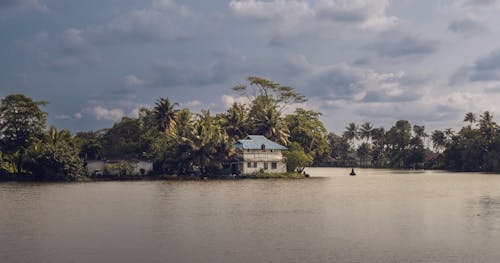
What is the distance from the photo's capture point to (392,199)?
41562 millimetres

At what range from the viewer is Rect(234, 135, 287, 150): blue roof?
77.0 metres

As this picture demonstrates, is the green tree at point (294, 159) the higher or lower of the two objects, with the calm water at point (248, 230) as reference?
higher

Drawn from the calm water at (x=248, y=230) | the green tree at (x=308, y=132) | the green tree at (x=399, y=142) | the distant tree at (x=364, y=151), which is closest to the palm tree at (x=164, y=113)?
the green tree at (x=308, y=132)

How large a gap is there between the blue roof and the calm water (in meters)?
36.4

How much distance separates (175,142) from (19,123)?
22.3 metres

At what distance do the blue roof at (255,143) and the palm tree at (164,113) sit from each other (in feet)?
41.0

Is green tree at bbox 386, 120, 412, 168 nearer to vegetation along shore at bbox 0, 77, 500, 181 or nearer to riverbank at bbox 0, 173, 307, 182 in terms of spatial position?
vegetation along shore at bbox 0, 77, 500, 181

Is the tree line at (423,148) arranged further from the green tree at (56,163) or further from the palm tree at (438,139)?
the green tree at (56,163)

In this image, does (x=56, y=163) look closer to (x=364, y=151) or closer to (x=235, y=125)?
(x=235, y=125)

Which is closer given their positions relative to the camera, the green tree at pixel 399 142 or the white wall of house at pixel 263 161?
the white wall of house at pixel 263 161

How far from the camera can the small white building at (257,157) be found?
3027 inches

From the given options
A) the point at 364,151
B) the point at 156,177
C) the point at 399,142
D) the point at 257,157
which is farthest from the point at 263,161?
the point at 364,151

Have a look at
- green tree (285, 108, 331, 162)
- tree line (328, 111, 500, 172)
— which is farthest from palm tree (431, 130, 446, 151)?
green tree (285, 108, 331, 162)

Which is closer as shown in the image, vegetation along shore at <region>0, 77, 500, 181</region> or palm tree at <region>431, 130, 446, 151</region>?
vegetation along shore at <region>0, 77, 500, 181</region>
